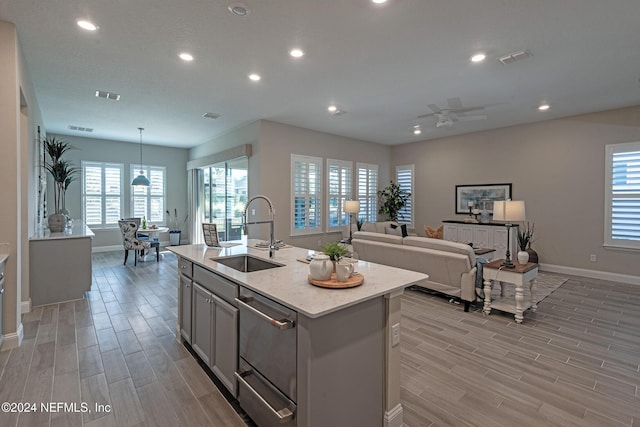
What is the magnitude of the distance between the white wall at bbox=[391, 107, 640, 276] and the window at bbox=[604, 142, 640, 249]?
11 cm

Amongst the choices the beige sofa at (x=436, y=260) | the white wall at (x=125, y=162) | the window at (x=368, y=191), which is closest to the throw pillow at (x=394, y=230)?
the window at (x=368, y=191)

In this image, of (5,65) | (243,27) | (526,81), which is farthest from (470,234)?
(5,65)

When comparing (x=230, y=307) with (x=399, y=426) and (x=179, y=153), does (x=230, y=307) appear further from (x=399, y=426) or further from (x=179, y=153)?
(x=179, y=153)

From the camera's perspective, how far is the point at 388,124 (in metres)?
6.46

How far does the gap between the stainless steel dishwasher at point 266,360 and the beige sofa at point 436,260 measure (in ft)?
8.69

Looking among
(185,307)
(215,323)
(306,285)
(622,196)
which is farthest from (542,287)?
(185,307)

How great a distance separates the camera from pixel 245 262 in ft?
9.73

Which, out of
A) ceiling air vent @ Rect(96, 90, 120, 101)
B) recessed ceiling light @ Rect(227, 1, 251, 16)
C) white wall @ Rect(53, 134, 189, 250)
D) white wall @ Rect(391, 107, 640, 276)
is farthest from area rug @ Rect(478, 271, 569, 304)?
white wall @ Rect(53, 134, 189, 250)

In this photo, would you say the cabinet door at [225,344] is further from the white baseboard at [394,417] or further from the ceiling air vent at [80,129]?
the ceiling air vent at [80,129]

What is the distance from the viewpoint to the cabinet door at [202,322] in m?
2.42

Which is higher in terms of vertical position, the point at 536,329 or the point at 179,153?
the point at 179,153

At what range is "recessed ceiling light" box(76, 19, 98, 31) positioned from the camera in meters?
2.79

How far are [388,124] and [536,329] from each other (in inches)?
179

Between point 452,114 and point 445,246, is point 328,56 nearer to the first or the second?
point 452,114
